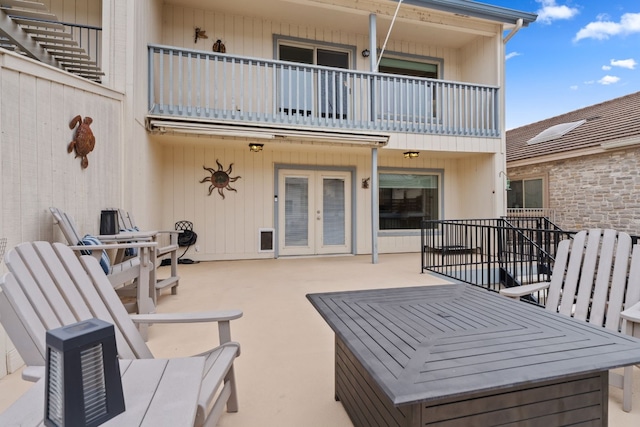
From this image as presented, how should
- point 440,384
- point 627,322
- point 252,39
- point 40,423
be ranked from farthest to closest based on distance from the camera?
point 252,39 < point 627,322 < point 440,384 < point 40,423

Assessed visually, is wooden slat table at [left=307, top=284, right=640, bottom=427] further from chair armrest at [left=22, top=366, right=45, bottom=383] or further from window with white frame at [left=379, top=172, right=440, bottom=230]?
window with white frame at [left=379, top=172, right=440, bottom=230]

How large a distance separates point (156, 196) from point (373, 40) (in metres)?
5.06

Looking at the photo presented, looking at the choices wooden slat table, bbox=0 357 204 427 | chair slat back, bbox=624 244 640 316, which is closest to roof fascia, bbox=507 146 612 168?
→ chair slat back, bbox=624 244 640 316

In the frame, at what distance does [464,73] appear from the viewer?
331 inches

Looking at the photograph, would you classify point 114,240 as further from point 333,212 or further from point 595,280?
point 333,212

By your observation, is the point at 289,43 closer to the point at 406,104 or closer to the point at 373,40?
the point at 373,40

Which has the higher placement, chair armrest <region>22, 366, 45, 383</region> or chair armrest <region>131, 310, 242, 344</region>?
chair armrest <region>131, 310, 242, 344</region>

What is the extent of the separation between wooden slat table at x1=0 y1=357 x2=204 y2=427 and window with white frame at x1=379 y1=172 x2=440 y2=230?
7.13 metres

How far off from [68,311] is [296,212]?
5.98 meters

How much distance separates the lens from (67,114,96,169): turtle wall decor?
324cm

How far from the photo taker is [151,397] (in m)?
1.06

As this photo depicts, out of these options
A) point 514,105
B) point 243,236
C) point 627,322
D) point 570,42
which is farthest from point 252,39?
point 570,42

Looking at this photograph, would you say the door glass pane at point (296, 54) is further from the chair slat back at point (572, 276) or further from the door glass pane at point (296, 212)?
the chair slat back at point (572, 276)

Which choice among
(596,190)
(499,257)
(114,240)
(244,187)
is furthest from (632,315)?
(596,190)
